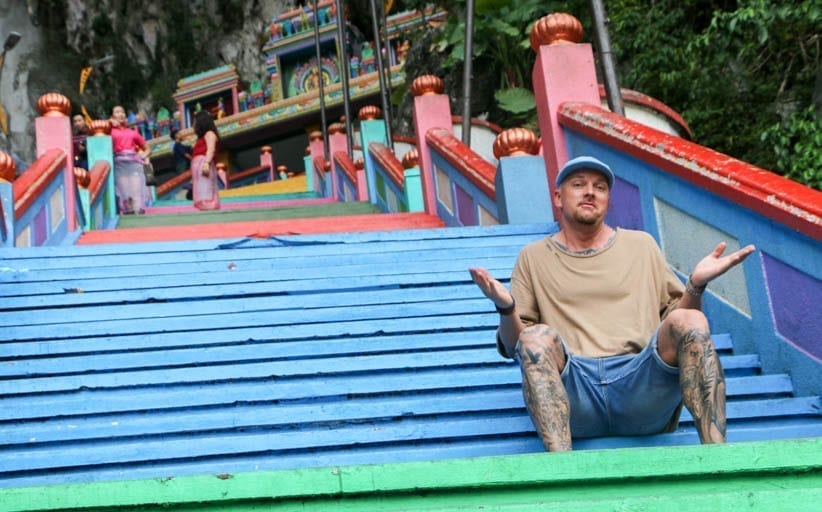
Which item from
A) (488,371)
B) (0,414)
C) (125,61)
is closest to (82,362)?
(0,414)

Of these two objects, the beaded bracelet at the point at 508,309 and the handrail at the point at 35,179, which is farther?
the handrail at the point at 35,179

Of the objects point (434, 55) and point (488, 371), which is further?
point (434, 55)

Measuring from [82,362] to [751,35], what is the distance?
737 centimetres

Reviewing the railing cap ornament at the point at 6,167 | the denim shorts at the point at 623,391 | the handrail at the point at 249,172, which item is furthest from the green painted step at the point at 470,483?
the handrail at the point at 249,172

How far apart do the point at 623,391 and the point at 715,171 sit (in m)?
1.65

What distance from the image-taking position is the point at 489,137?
1111cm

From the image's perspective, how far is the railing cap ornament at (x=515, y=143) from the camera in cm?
Result: 695

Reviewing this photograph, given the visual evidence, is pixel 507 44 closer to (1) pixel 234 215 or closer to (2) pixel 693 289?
(1) pixel 234 215

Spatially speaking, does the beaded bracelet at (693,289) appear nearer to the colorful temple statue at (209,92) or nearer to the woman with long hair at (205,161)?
the woman with long hair at (205,161)

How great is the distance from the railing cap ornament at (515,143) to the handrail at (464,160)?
38 centimetres

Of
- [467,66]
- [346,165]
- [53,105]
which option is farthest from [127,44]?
[467,66]

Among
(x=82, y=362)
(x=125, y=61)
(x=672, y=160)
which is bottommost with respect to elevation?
(x=82, y=362)

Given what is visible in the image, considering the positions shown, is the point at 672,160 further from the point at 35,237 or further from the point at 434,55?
the point at 434,55

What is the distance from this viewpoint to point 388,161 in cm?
1168
